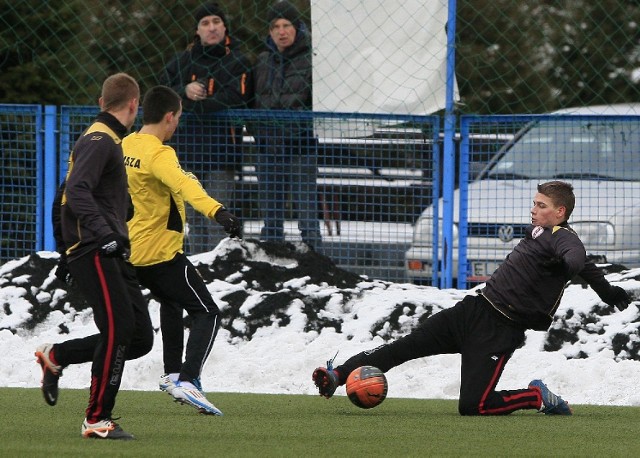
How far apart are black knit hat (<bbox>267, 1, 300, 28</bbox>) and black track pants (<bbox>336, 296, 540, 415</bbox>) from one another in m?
4.67

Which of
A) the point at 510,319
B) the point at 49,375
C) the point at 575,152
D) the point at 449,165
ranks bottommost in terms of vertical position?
the point at 49,375

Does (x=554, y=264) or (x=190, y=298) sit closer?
(x=554, y=264)

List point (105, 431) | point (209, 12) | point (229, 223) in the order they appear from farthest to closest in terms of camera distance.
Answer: point (209, 12)
point (229, 223)
point (105, 431)

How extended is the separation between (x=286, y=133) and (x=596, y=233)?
2823mm

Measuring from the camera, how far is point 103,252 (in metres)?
6.28

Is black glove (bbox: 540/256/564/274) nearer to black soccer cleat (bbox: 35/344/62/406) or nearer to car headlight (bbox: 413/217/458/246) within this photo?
black soccer cleat (bbox: 35/344/62/406)

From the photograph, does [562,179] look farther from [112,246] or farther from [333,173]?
[112,246]

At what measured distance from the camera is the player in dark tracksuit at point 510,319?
8086 millimetres

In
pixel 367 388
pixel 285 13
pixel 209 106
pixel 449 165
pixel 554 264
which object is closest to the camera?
pixel 554 264

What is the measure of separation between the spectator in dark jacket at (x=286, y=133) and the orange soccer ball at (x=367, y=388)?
389cm

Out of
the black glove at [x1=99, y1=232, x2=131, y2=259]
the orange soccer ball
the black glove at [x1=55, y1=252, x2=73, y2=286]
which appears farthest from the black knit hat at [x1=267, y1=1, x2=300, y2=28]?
the black glove at [x1=99, y1=232, x2=131, y2=259]

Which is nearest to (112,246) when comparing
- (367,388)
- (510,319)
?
(367,388)

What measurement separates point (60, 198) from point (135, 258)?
1.00 m

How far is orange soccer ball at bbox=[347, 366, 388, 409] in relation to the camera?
7.98 metres
